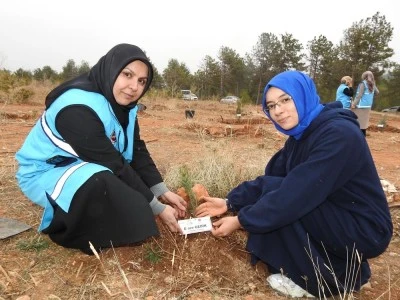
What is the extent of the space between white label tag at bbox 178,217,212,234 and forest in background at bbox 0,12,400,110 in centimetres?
2152

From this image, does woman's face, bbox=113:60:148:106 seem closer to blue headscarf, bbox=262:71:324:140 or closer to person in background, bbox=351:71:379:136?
blue headscarf, bbox=262:71:324:140

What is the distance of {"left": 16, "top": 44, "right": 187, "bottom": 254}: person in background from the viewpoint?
1.92 meters

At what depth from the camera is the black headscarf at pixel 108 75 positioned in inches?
84.4

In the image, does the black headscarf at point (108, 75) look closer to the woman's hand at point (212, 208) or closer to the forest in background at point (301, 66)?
the woman's hand at point (212, 208)

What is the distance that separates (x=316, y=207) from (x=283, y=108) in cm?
53

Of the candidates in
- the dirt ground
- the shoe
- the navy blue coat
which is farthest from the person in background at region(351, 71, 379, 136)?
the shoe

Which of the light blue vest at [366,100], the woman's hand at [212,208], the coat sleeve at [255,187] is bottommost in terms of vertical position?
the woman's hand at [212,208]

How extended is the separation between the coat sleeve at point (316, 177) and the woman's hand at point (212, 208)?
1.76 ft

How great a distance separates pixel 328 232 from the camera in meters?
1.82

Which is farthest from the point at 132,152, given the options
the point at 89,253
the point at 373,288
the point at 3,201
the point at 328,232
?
the point at 373,288

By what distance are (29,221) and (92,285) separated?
97 cm

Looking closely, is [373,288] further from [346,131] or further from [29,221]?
[29,221]

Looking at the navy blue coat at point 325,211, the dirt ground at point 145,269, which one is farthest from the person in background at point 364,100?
the navy blue coat at point 325,211

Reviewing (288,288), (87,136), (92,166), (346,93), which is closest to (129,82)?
(87,136)
